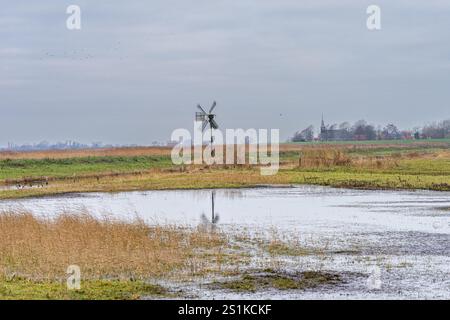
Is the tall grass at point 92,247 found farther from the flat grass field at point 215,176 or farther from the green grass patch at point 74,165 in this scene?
the green grass patch at point 74,165

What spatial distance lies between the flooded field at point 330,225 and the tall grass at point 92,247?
211 cm

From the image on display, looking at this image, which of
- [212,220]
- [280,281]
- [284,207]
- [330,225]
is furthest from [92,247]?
[284,207]

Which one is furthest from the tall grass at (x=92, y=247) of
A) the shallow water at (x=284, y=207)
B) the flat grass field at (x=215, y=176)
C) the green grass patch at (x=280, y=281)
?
the flat grass field at (x=215, y=176)

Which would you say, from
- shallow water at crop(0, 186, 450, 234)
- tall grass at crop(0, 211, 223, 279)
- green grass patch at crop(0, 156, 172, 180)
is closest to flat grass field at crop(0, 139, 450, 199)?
green grass patch at crop(0, 156, 172, 180)

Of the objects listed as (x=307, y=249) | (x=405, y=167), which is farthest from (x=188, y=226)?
(x=405, y=167)

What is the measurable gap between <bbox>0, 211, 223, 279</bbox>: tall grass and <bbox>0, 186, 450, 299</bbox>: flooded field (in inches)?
82.9

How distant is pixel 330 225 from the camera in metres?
32.8

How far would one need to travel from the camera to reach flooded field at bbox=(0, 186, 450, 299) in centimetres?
1906

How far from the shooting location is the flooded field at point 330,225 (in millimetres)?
19062

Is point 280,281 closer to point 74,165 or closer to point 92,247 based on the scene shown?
point 92,247

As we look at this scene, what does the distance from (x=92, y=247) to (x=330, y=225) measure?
12.3m

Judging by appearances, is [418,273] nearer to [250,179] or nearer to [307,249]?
[307,249]
